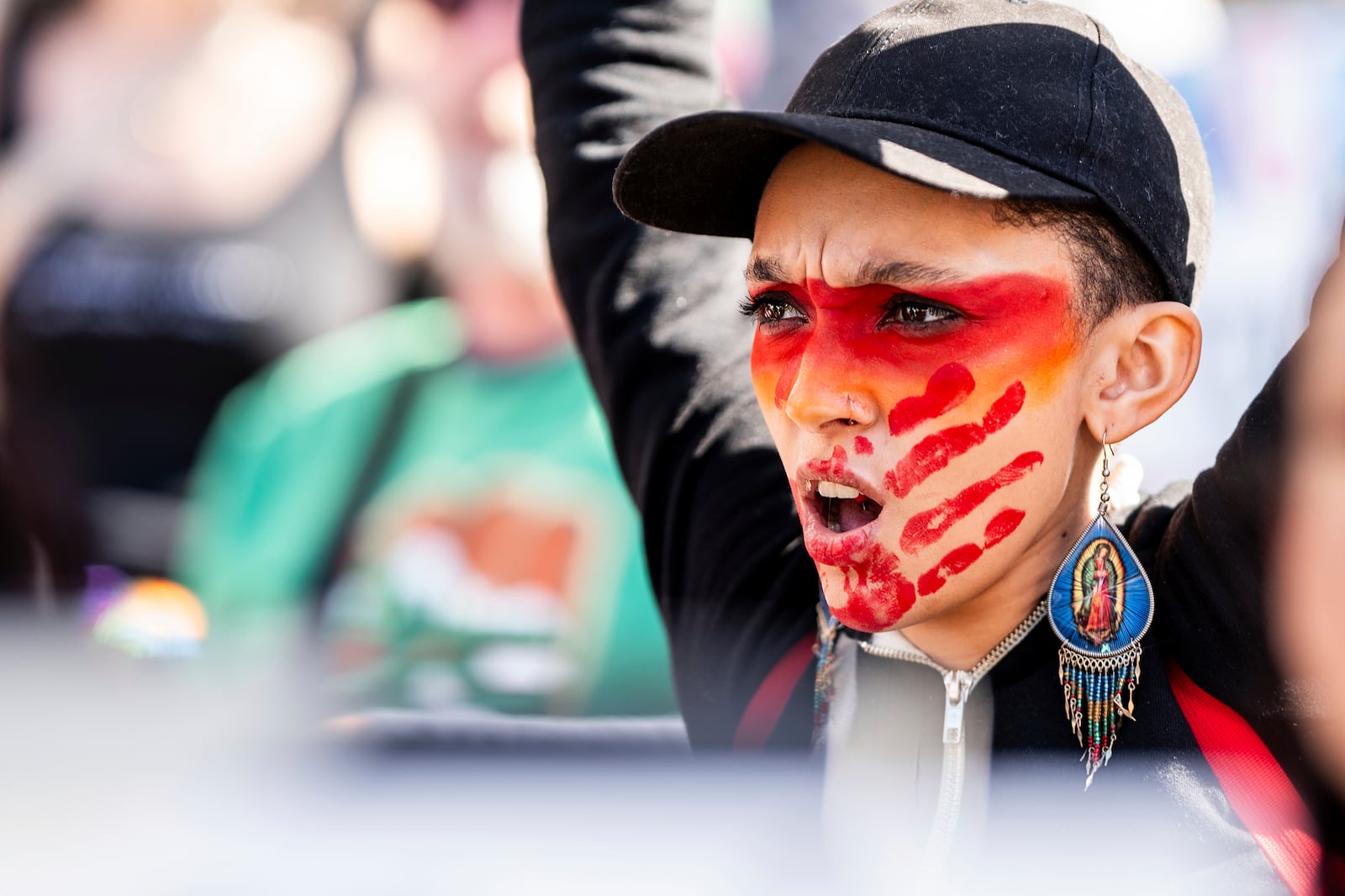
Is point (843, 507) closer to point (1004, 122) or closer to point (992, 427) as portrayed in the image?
point (992, 427)

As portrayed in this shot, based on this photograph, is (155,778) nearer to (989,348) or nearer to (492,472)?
(989,348)

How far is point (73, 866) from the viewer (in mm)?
942

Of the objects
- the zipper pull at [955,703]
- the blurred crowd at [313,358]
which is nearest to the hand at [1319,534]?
the zipper pull at [955,703]

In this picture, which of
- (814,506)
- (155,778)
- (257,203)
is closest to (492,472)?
(257,203)

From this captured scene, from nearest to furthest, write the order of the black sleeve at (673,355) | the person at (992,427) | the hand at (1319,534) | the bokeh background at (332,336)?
1. the hand at (1319,534)
2. the person at (992,427)
3. the black sleeve at (673,355)
4. the bokeh background at (332,336)

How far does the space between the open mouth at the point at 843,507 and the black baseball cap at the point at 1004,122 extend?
1.28ft

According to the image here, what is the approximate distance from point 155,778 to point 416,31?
4.15m

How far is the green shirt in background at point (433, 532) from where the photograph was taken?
4430 mm

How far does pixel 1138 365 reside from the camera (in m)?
1.48

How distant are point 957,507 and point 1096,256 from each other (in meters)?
0.33

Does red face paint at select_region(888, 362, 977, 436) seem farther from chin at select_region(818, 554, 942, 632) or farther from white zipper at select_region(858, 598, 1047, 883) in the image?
white zipper at select_region(858, 598, 1047, 883)

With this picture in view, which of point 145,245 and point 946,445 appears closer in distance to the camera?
point 946,445

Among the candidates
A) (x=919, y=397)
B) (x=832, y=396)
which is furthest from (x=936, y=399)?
(x=832, y=396)

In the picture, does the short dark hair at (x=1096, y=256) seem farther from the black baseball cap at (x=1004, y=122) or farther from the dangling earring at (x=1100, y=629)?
the dangling earring at (x=1100, y=629)
